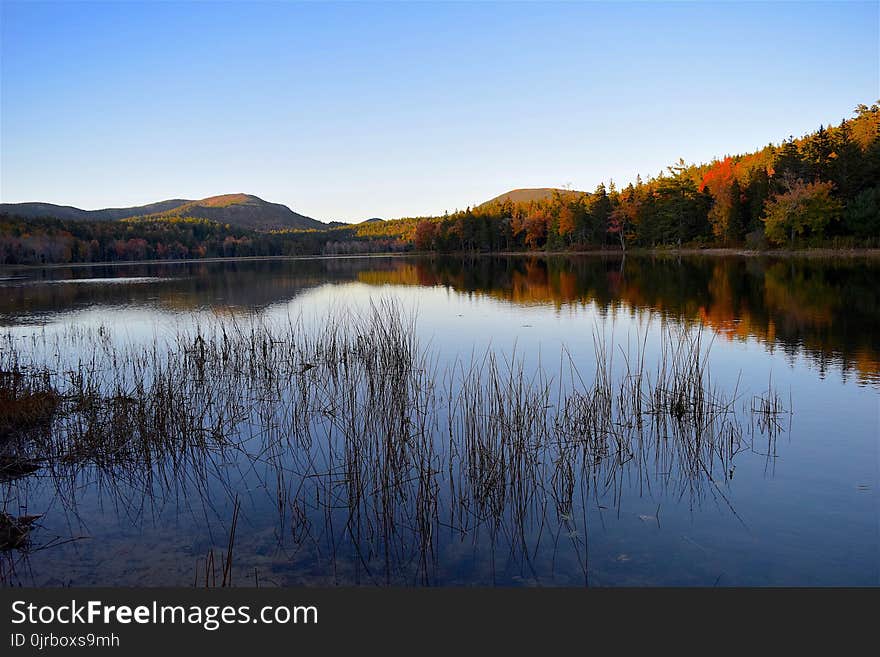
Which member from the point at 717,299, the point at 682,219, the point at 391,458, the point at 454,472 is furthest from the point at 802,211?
the point at 391,458

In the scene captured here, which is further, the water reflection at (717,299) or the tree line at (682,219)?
the tree line at (682,219)

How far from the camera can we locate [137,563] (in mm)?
5066

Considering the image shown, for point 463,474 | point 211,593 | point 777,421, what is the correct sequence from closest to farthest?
point 211,593 → point 463,474 → point 777,421

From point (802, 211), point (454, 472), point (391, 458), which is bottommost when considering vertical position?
point (454, 472)

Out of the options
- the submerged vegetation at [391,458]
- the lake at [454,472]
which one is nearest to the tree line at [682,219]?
the lake at [454,472]

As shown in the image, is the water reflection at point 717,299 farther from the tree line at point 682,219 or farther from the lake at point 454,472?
the tree line at point 682,219

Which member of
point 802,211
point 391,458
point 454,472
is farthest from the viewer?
point 802,211

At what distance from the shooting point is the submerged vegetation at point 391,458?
17.0 ft

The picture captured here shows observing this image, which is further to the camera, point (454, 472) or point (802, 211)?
point (802, 211)

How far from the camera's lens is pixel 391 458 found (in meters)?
6.68

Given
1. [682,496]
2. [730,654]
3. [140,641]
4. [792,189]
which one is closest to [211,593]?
[140,641]

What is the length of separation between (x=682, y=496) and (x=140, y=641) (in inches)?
201

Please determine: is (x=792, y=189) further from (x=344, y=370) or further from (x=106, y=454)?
(x=106, y=454)

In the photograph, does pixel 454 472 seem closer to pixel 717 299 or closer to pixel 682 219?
pixel 717 299
